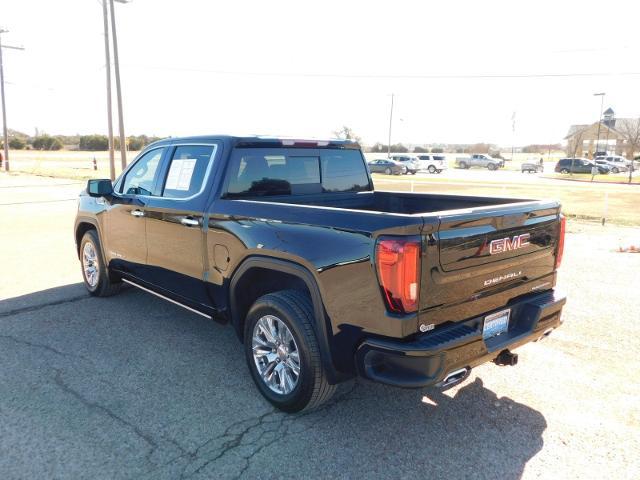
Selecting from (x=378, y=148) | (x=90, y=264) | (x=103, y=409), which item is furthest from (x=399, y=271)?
(x=378, y=148)

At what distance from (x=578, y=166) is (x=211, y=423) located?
5053 centimetres

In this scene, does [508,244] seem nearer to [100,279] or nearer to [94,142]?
[100,279]

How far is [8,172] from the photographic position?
105 feet

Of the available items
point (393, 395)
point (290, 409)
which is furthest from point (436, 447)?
point (290, 409)

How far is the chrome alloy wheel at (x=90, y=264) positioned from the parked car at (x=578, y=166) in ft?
156

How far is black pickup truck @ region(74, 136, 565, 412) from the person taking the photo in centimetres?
270

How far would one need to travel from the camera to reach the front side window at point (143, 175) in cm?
478

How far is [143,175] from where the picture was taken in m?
4.97

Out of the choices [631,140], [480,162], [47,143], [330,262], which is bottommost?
[330,262]

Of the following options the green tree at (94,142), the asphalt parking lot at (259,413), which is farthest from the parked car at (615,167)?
the green tree at (94,142)

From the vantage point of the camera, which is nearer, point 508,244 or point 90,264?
point 508,244

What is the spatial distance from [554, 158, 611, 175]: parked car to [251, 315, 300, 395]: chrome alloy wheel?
48694mm

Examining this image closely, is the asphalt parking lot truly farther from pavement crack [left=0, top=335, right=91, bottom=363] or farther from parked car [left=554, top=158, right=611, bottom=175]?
parked car [left=554, top=158, right=611, bottom=175]

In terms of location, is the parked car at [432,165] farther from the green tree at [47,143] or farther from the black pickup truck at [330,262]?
the green tree at [47,143]
